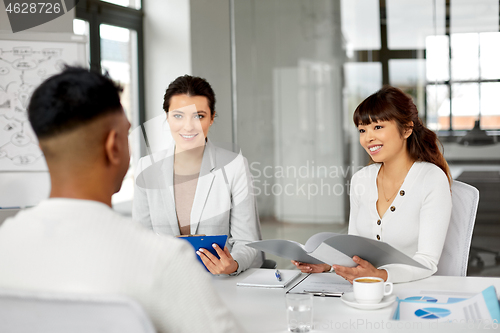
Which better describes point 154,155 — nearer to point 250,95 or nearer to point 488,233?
point 250,95

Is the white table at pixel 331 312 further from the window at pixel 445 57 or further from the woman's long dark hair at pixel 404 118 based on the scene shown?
the window at pixel 445 57

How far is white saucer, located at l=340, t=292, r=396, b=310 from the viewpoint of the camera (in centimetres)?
130

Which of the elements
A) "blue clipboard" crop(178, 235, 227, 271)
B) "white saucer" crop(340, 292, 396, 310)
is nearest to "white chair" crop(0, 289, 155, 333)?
"white saucer" crop(340, 292, 396, 310)

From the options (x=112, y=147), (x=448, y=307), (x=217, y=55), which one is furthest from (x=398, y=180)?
(x=217, y=55)

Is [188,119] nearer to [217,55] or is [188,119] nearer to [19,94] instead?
[19,94]

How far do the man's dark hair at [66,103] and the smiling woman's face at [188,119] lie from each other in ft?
4.29

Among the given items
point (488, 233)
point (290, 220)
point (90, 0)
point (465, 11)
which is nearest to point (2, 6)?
point (90, 0)

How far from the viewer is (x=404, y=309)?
4.34 ft

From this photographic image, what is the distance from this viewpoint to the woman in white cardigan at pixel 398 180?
1.84 m

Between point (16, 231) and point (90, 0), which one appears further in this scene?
point (90, 0)

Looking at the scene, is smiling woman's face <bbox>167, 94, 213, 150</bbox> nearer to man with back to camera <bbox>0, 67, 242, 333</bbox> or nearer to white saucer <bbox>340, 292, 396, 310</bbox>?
white saucer <bbox>340, 292, 396, 310</bbox>

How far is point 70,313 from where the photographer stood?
730 mm

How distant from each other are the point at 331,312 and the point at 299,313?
0.52 feet

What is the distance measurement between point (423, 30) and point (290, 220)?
1.66 meters
